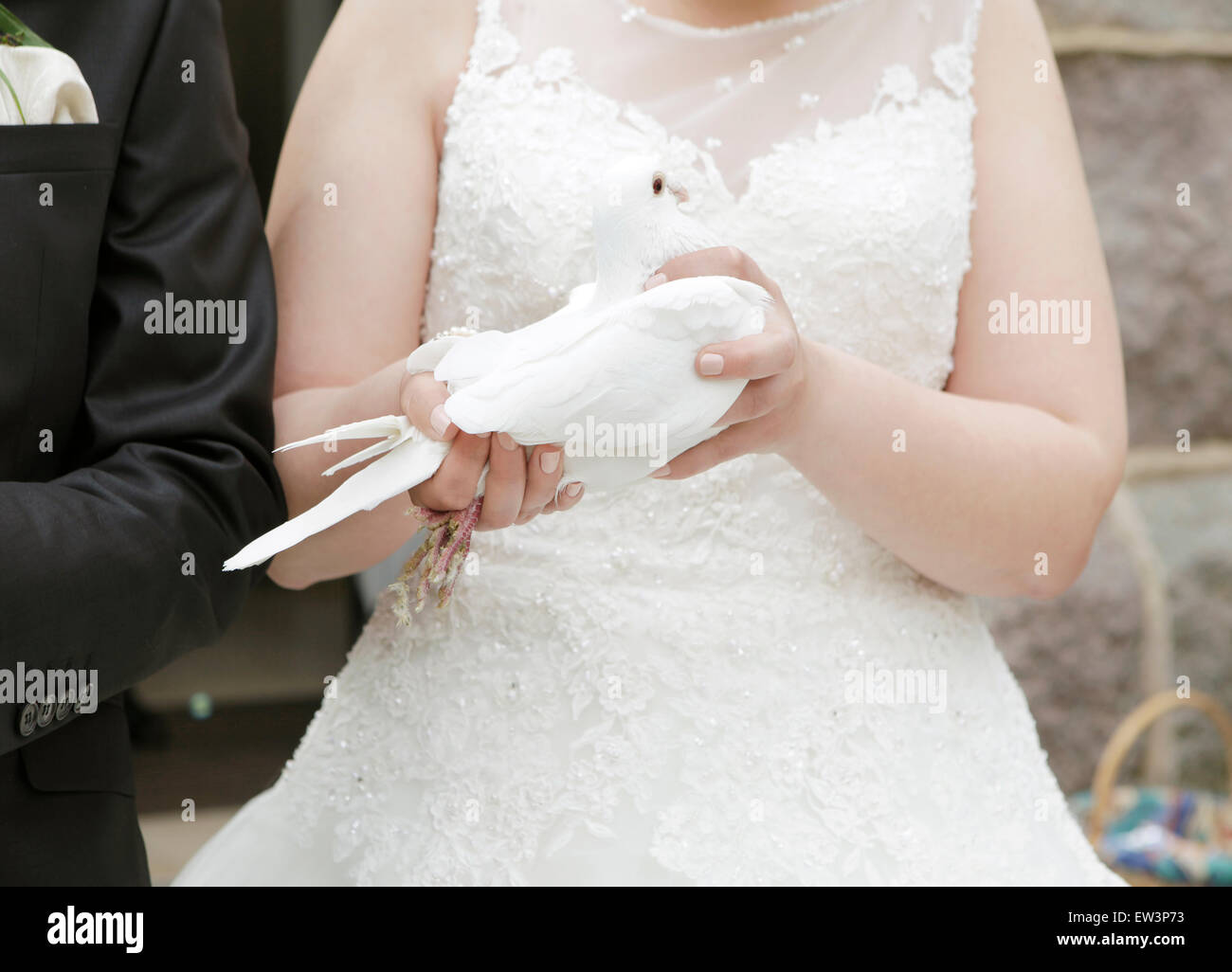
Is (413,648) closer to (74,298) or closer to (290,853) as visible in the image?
(290,853)

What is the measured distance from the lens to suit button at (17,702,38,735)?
85 centimetres

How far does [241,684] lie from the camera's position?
3092 millimetres

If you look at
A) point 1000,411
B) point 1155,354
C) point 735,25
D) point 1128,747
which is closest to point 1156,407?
point 1155,354

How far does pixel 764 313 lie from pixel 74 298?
530 mm

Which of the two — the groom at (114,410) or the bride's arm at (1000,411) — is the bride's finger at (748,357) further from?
the groom at (114,410)

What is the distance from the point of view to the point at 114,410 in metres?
0.95

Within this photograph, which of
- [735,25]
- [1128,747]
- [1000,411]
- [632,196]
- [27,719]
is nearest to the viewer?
[27,719]

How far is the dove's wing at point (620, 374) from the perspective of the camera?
879 millimetres

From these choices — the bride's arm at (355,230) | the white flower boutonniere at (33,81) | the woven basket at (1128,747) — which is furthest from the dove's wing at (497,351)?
the woven basket at (1128,747)

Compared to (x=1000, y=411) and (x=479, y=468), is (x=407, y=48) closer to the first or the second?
(x=479, y=468)

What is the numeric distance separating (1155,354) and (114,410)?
1.79m

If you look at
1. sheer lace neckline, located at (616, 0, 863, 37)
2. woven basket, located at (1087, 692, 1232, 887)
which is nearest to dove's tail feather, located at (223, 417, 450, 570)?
sheer lace neckline, located at (616, 0, 863, 37)

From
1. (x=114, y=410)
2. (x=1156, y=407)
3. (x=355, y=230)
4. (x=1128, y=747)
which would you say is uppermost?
(x=355, y=230)

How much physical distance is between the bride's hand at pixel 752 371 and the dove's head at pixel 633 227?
1 centimetres
